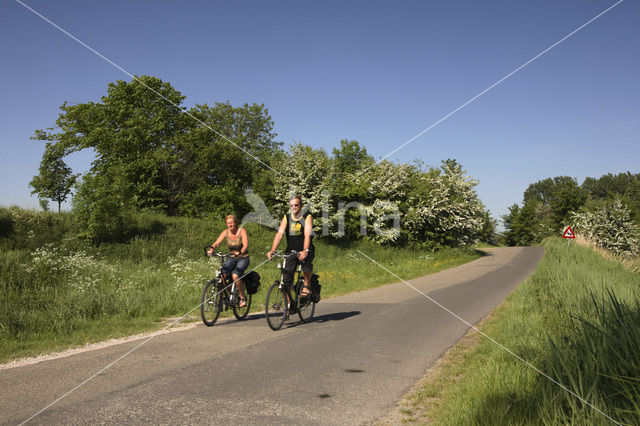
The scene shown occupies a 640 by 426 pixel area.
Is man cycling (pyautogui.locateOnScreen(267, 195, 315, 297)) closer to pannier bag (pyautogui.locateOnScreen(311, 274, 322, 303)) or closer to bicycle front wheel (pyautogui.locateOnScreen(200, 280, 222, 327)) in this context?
pannier bag (pyautogui.locateOnScreen(311, 274, 322, 303))

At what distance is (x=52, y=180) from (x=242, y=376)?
3887 centimetres

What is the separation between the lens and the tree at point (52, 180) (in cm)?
3453

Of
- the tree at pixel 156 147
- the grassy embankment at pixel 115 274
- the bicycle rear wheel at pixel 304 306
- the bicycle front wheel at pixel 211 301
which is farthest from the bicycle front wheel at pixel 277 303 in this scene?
the tree at pixel 156 147

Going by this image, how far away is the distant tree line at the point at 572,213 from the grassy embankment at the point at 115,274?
64.7ft

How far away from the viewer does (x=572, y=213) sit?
47.6m

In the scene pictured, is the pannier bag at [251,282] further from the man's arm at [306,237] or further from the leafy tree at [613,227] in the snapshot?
the leafy tree at [613,227]

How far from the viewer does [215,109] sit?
52125 mm

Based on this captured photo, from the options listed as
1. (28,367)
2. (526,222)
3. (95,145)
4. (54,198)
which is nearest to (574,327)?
(28,367)

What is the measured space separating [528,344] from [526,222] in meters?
91.4

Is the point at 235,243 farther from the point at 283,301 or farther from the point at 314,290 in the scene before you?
the point at 314,290

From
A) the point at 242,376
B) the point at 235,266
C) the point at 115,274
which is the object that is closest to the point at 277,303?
the point at 235,266

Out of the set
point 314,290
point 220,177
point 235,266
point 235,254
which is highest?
point 220,177

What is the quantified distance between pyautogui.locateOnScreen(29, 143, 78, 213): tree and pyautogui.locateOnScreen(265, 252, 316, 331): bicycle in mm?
33234

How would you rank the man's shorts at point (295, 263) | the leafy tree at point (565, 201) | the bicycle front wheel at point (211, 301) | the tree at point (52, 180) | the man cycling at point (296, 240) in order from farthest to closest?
1. the leafy tree at point (565, 201)
2. the tree at point (52, 180)
3. the bicycle front wheel at point (211, 301)
4. the man's shorts at point (295, 263)
5. the man cycling at point (296, 240)
